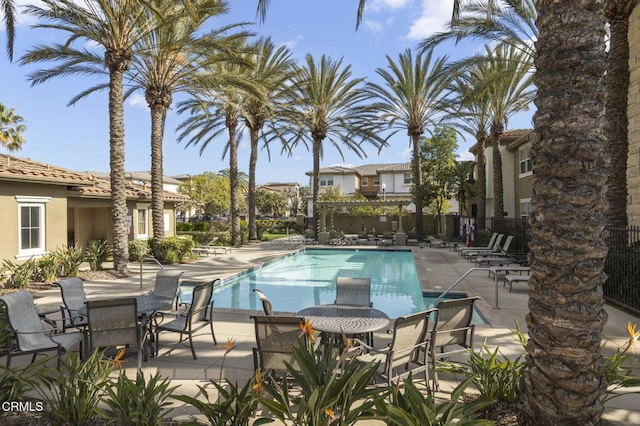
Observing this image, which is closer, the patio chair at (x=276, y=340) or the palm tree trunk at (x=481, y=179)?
the patio chair at (x=276, y=340)

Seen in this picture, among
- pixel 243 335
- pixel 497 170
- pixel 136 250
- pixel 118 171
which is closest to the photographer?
pixel 243 335

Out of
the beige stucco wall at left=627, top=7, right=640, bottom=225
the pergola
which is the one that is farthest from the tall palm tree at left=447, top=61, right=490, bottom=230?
the beige stucco wall at left=627, top=7, right=640, bottom=225

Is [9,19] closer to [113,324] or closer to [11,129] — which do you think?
[113,324]

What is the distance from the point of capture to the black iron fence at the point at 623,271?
325 inches

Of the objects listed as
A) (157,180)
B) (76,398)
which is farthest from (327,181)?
(76,398)

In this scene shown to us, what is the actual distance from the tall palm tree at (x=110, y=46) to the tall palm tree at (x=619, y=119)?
14772mm

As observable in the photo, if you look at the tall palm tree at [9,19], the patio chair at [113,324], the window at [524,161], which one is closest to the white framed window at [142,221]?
the tall palm tree at [9,19]

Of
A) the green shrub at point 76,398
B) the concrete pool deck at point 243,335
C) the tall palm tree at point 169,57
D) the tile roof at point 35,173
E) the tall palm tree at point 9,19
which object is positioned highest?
the tall palm tree at point 169,57

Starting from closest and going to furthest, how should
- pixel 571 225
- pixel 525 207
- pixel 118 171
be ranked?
pixel 571 225 → pixel 118 171 → pixel 525 207

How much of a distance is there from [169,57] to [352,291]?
14025mm

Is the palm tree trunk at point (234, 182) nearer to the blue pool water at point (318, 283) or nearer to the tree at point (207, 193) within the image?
the blue pool water at point (318, 283)

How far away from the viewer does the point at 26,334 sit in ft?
17.2

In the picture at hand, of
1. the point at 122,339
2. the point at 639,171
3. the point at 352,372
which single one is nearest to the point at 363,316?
the point at 352,372

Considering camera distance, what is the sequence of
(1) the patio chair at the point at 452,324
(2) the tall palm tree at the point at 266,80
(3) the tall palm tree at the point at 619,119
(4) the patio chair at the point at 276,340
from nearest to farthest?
1. (4) the patio chair at the point at 276,340
2. (1) the patio chair at the point at 452,324
3. (3) the tall palm tree at the point at 619,119
4. (2) the tall palm tree at the point at 266,80
